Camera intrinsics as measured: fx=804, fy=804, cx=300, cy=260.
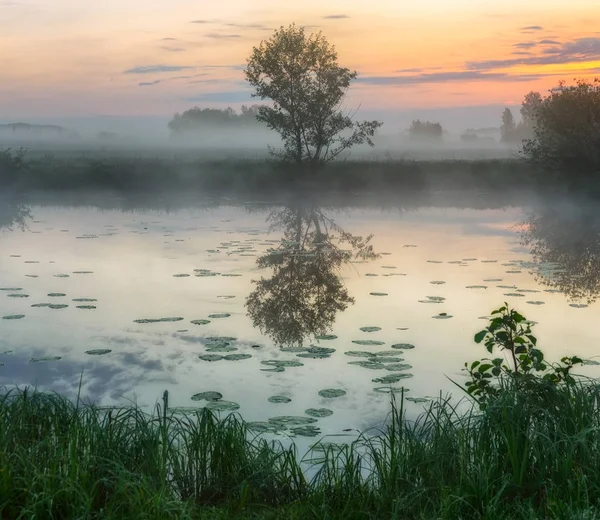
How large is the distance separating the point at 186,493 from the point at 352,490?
951mm

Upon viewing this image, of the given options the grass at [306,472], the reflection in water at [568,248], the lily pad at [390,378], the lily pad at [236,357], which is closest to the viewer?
the grass at [306,472]

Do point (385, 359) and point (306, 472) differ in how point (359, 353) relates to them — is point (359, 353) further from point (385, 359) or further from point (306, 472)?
point (306, 472)

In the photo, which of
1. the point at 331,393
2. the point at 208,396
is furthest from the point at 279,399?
the point at 208,396

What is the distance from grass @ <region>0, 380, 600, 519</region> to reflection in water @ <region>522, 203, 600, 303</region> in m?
6.32

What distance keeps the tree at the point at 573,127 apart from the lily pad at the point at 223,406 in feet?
78.4

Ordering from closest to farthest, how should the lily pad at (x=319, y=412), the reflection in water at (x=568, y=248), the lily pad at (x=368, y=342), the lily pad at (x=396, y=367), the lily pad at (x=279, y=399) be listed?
the lily pad at (x=319, y=412) < the lily pad at (x=279, y=399) < the lily pad at (x=396, y=367) < the lily pad at (x=368, y=342) < the reflection in water at (x=568, y=248)

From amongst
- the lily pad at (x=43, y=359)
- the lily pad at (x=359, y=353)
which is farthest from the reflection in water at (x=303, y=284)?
the lily pad at (x=43, y=359)

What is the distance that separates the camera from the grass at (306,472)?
157 inches

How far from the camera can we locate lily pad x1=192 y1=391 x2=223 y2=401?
6172mm

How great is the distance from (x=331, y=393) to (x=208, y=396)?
0.96m

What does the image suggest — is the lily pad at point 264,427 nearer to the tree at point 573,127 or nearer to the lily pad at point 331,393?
the lily pad at point 331,393

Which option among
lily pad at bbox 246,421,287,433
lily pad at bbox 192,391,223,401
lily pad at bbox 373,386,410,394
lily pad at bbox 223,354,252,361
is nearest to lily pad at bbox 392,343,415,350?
lily pad at bbox 373,386,410,394

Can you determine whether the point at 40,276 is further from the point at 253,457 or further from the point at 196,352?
the point at 253,457

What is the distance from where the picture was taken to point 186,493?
4539 mm
